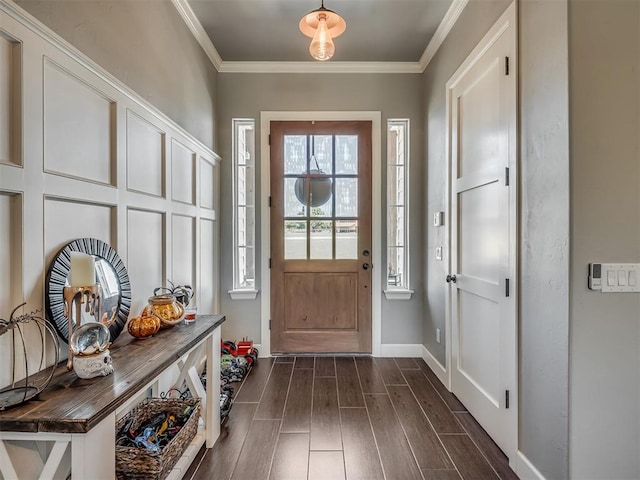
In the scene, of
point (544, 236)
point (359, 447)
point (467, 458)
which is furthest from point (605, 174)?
point (359, 447)

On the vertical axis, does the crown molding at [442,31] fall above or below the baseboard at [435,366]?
above

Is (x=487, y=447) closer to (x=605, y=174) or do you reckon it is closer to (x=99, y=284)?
(x=605, y=174)

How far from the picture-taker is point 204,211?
277 centimetres

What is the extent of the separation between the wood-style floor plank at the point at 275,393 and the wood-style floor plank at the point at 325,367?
0.81 feet

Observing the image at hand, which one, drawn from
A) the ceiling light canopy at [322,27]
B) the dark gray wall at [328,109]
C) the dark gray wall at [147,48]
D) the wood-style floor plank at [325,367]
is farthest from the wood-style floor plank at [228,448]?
the ceiling light canopy at [322,27]

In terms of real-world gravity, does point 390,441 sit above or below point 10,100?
below

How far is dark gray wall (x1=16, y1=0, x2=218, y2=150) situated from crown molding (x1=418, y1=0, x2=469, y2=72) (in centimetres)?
193

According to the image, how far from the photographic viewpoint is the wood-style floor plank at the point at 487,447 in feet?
5.43

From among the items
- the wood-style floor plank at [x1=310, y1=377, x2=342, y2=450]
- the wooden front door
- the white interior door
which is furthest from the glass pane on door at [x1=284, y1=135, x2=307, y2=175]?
the wood-style floor plank at [x1=310, y1=377, x2=342, y2=450]

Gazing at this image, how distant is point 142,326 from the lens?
1.57 metres

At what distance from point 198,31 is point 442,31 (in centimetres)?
192

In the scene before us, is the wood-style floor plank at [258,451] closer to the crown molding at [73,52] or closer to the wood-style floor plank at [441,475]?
the wood-style floor plank at [441,475]

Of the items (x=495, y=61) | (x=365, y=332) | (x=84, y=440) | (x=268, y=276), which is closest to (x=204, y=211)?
(x=268, y=276)

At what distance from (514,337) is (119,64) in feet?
7.90
